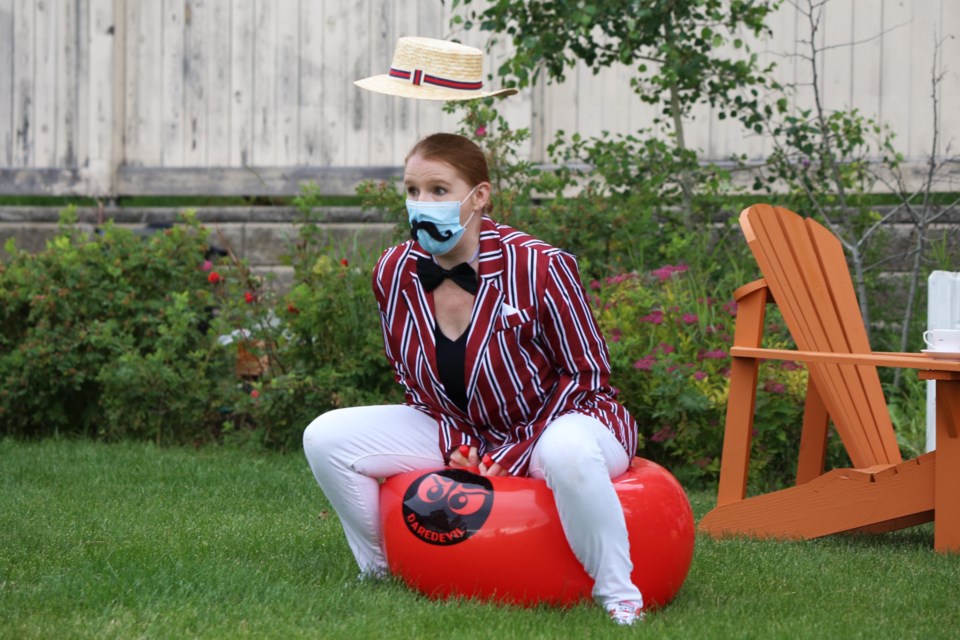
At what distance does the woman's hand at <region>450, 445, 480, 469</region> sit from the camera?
370cm

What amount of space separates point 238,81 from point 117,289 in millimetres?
2779

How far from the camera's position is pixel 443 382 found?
3686 mm

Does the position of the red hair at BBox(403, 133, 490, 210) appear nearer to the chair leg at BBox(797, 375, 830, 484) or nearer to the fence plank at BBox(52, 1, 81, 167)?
the chair leg at BBox(797, 375, 830, 484)

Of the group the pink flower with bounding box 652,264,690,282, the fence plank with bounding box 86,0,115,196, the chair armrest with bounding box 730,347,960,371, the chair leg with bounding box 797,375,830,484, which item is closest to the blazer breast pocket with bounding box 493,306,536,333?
the chair armrest with bounding box 730,347,960,371

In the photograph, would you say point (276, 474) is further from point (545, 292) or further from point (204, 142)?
point (204, 142)

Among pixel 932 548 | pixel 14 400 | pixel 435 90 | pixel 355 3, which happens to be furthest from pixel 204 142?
pixel 932 548

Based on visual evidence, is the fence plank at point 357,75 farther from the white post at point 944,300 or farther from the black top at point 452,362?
the black top at point 452,362

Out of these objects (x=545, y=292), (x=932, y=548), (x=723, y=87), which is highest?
(x=723, y=87)

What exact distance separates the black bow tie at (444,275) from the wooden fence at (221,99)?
4.69 metres

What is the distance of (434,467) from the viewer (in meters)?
3.77

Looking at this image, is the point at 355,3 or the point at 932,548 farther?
the point at 355,3

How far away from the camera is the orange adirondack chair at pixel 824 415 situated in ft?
14.2

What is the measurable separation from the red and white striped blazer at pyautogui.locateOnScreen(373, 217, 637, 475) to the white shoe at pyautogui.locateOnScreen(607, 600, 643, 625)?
0.51 metres

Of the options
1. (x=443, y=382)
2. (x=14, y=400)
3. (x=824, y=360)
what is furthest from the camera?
(x=14, y=400)
